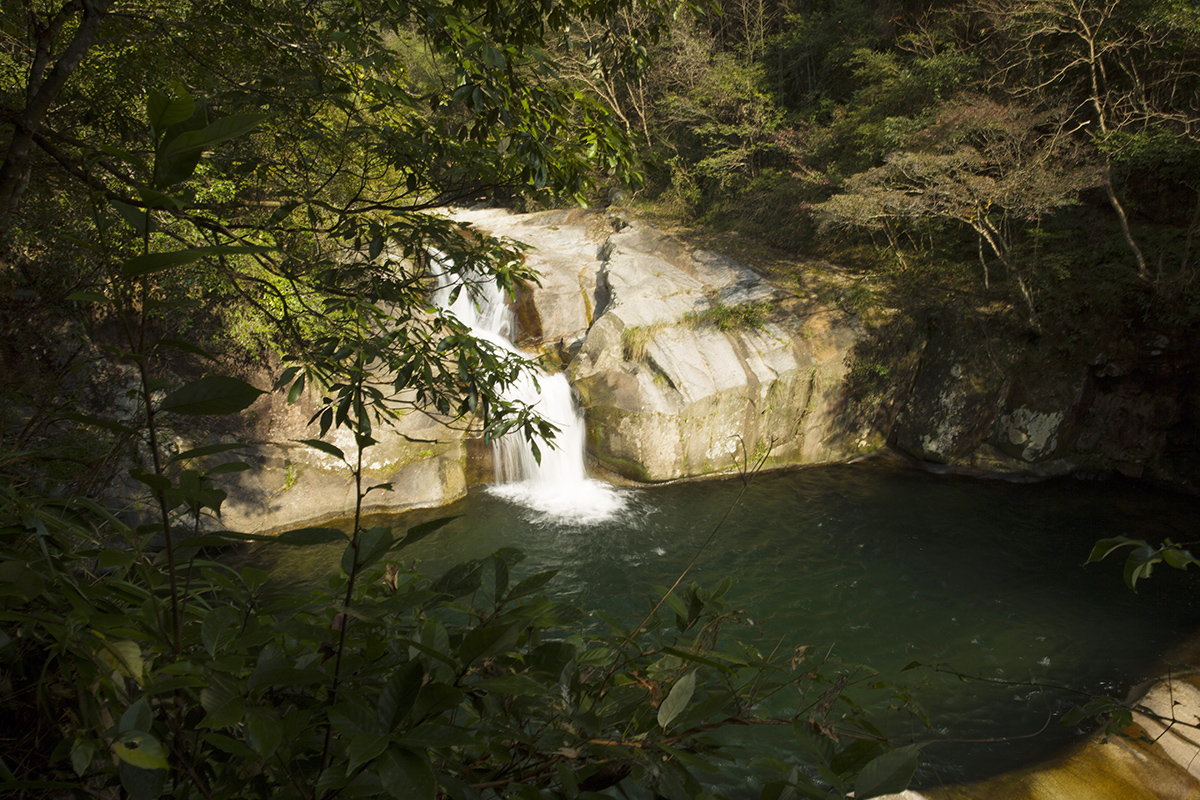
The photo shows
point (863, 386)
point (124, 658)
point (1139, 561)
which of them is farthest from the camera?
point (863, 386)

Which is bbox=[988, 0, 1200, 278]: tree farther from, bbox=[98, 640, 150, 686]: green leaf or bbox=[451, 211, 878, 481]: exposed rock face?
bbox=[98, 640, 150, 686]: green leaf

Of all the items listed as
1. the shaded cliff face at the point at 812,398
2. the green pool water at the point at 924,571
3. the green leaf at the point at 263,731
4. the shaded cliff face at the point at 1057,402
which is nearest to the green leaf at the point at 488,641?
the green leaf at the point at 263,731

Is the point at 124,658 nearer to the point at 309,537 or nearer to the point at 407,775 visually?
the point at 309,537

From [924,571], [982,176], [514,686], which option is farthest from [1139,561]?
[982,176]

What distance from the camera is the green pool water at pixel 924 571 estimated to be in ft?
15.8

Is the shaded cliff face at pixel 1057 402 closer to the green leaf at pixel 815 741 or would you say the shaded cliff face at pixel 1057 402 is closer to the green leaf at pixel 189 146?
the green leaf at pixel 815 741

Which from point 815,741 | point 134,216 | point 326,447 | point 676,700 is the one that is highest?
point 134,216

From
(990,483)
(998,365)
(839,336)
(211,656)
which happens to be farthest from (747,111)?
(211,656)

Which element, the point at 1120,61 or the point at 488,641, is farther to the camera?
the point at 1120,61

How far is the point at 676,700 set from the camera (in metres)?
0.79

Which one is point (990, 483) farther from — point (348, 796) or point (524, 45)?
point (348, 796)

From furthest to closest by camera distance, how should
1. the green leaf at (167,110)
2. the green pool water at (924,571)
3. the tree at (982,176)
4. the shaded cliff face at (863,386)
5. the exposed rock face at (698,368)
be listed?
the exposed rock face at (698,368), the shaded cliff face at (863,386), the tree at (982,176), the green pool water at (924,571), the green leaf at (167,110)

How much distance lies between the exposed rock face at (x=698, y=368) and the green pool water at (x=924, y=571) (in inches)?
22.2

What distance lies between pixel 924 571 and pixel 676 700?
7129 millimetres
